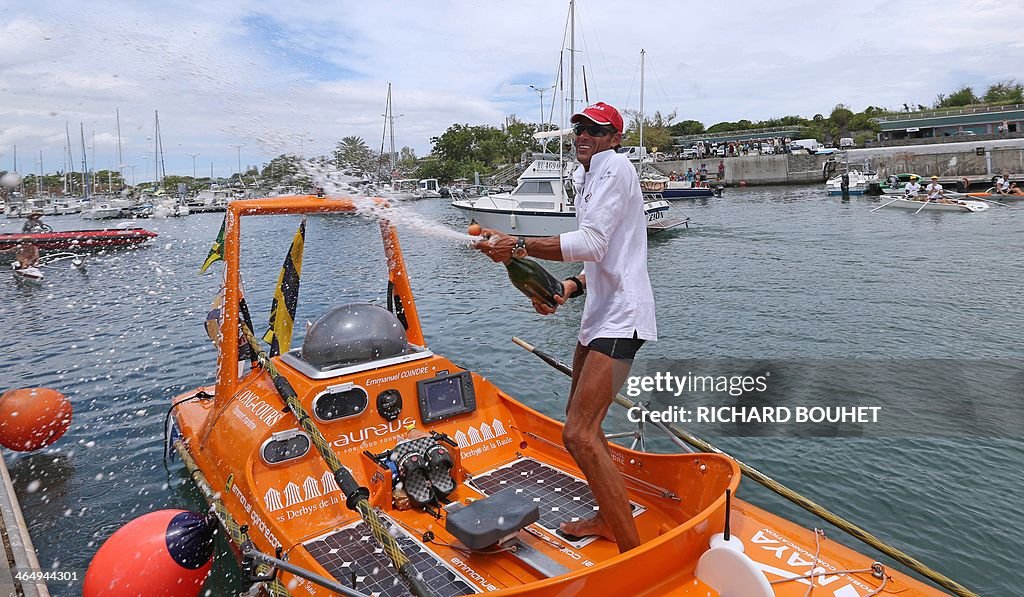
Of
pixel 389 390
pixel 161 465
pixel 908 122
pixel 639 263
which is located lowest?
pixel 161 465

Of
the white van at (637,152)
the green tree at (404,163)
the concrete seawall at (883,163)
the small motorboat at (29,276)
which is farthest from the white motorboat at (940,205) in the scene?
the small motorboat at (29,276)

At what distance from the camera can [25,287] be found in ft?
73.1

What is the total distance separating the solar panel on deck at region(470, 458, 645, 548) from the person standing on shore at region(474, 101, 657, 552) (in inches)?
33.3

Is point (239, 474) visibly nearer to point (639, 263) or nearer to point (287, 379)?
point (287, 379)

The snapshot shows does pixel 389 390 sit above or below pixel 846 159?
below

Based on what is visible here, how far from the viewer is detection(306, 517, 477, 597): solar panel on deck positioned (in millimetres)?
3938

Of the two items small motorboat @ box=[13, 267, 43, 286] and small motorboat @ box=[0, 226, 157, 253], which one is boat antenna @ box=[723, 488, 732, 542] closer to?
small motorboat @ box=[13, 267, 43, 286]

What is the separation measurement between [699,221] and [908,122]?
51.4 metres

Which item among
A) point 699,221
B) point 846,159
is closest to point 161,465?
point 699,221

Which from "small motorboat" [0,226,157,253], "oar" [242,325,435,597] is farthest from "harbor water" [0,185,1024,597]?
"oar" [242,325,435,597]

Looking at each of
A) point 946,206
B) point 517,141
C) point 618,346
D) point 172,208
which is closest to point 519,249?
point 618,346

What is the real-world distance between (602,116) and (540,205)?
1059 inches

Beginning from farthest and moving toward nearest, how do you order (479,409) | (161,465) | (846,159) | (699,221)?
(846,159)
(699,221)
(161,465)
(479,409)

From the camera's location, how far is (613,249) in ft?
12.1
